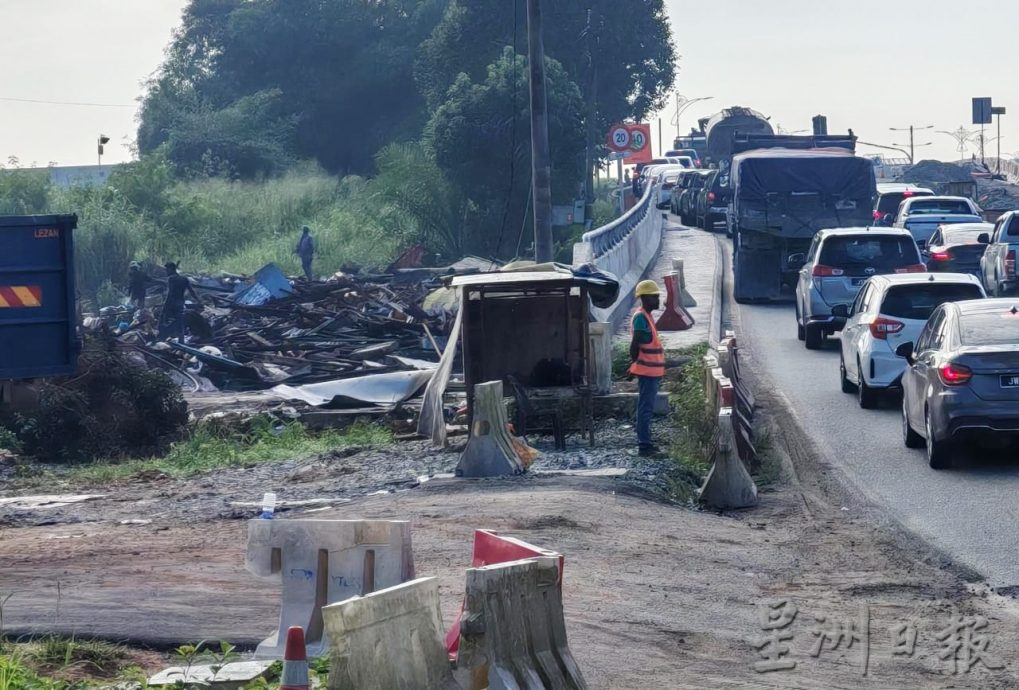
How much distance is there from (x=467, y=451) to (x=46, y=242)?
4314 mm

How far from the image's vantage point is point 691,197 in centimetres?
5466

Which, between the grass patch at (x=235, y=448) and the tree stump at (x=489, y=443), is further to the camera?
the grass patch at (x=235, y=448)

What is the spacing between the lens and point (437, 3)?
80.1 m

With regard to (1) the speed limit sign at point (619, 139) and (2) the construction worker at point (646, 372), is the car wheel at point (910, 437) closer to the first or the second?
(2) the construction worker at point (646, 372)

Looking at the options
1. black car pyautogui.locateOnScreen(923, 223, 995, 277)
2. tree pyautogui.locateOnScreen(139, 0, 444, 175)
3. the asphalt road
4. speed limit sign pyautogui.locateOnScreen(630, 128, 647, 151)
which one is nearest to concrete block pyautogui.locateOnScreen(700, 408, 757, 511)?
the asphalt road

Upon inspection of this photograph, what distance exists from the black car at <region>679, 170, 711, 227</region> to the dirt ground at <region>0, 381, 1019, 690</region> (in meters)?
41.6

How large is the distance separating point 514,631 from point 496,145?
1836 inches

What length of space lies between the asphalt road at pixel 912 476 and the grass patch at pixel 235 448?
5.16m

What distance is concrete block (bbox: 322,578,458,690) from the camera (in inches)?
231

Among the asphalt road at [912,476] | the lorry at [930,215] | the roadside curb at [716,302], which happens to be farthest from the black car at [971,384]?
the lorry at [930,215]

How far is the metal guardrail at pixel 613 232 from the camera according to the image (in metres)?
28.6

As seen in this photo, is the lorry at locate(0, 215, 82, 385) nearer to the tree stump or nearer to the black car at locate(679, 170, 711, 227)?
the tree stump

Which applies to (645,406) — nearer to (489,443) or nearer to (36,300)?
(489,443)

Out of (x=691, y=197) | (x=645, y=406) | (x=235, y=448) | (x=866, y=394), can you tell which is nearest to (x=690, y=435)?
(x=645, y=406)
